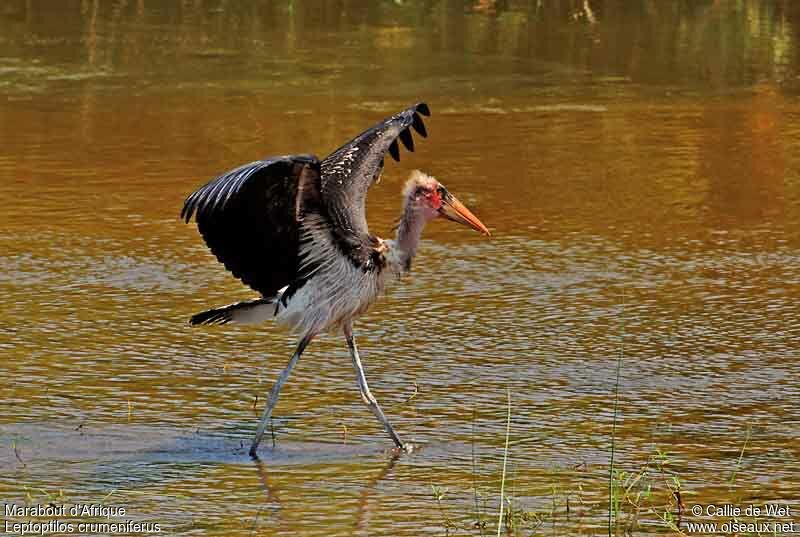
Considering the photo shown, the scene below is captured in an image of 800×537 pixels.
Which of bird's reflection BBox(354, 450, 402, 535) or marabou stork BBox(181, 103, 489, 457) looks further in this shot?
marabou stork BBox(181, 103, 489, 457)

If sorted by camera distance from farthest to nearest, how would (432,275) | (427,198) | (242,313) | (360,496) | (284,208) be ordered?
(432,275) → (427,198) → (242,313) → (284,208) → (360,496)

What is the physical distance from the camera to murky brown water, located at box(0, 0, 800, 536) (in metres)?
5.77

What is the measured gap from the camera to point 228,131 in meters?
11.6

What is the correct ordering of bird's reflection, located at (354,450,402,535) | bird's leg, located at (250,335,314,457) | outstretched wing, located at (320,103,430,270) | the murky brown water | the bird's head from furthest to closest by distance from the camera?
the bird's head < outstretched wing, located at (320,103,430,270) < bird's leg, located at (250,335,314,457) < the murky brown water < bird's reflection, located at (354,450,402,535)

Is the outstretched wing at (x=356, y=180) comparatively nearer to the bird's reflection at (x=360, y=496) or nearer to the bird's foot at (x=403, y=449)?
the bird's foot at (x=403, y=449)

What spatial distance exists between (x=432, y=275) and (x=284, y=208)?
2.65m

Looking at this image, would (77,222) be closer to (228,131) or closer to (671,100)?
(228,131)

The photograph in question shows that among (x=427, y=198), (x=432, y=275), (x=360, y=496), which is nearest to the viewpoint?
(x=360, y=496)

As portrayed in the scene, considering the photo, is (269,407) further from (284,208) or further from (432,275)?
(432,275)

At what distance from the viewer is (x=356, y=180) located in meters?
6.54

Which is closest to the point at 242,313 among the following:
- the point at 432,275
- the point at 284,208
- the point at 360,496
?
the point at 284,208

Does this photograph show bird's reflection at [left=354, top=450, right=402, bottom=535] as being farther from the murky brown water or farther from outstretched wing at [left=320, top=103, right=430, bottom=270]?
outstretched wing at [left=320, top=103, right=430, bottom=270]

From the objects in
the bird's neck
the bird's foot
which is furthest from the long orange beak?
the bird's foot

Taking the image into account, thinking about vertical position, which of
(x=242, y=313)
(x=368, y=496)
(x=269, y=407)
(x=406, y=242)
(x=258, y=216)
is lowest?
(x=368, y=496)
